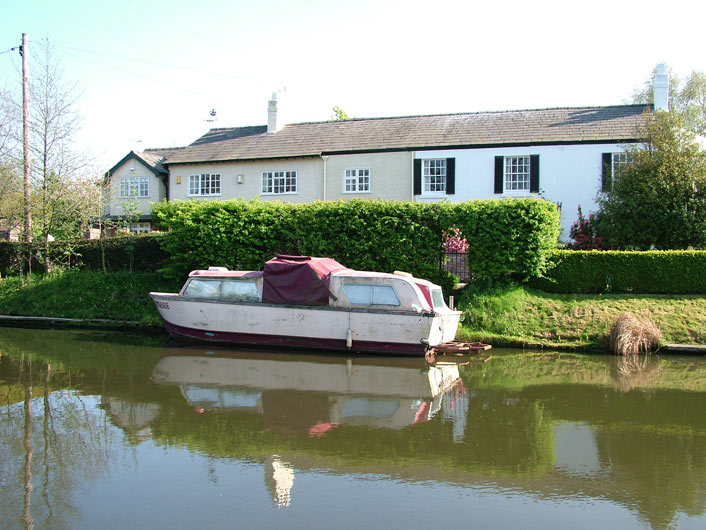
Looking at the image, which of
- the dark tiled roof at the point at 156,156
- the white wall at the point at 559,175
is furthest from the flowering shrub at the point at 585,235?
the dark tiled roof at the point at 156,156

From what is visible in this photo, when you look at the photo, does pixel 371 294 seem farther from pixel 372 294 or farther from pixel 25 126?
pixel 25 126

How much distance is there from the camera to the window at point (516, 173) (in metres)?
25.8

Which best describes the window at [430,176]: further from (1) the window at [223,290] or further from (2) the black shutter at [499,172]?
(1) the window at [223,290]

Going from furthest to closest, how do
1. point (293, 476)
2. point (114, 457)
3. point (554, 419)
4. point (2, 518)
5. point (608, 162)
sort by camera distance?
1. point (608, 162)
2. point (554, 419)
3. point (114, 457)
4. point (293, 476)
5. point (2, 518)

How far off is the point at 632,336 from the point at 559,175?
12033 mm

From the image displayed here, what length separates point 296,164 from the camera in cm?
2973

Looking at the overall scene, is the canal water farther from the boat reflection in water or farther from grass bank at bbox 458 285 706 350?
grass bank at bbox 458 285 706 350

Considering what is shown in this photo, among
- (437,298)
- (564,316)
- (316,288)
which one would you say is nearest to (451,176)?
(564,316)

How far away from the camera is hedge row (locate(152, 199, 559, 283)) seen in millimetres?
17047

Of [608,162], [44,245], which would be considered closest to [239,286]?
[44,245]

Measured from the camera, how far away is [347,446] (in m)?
7.69

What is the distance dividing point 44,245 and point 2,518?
19.0m

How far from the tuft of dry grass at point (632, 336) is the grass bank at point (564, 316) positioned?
41 centimetres

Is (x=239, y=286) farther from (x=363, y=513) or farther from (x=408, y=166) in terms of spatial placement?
(x=408, y=166)
